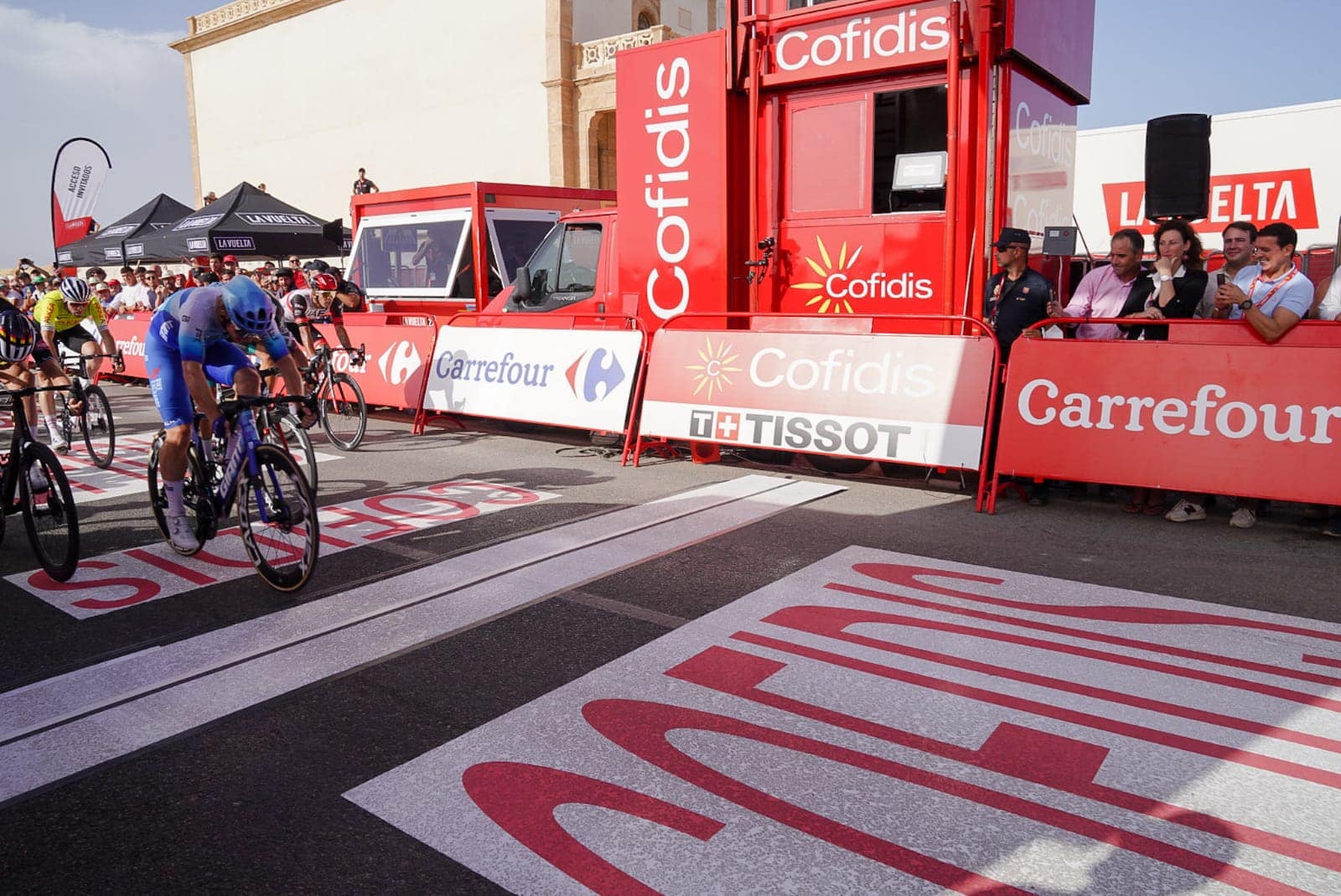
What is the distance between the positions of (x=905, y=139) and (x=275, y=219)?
14246mm

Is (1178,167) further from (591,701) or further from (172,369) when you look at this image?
(172,369)

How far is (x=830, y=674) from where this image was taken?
3949mm

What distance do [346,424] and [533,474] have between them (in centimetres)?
315

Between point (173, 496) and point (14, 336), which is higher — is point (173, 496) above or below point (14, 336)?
below

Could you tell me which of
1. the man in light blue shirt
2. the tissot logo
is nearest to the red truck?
the man in light blue shirt

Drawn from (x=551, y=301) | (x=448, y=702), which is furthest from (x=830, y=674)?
(x=551, y=301)

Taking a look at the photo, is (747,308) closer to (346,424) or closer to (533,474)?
(533,474)

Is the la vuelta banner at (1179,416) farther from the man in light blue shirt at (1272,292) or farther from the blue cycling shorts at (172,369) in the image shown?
the blue cycling shorts at (172,369)

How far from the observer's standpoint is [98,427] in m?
10.4

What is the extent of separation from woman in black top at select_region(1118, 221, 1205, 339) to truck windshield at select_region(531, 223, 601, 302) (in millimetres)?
5437

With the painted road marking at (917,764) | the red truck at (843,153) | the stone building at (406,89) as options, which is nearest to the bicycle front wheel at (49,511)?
the painted road marking at (917,764)

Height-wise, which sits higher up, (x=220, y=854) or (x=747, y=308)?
(x=747, y=308)

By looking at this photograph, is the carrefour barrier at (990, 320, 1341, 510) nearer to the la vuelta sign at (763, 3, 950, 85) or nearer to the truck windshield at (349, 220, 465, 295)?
the la vuelta sign at (763, 3, 950, 85)

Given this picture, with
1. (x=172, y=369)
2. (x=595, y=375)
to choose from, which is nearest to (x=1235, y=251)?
(x=595, y=375)
